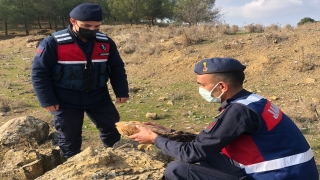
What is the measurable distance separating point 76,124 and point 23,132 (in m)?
1.54

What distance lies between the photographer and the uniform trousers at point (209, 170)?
2.56 metres

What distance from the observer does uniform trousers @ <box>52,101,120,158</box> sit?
153 inches

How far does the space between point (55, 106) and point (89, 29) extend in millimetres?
925

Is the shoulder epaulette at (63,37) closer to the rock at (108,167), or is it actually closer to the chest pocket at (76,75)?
the chest pocket at (76,75)

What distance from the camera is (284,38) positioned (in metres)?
12.5

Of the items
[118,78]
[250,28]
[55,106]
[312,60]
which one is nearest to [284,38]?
[312,60]

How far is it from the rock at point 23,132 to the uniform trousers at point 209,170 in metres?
2.96

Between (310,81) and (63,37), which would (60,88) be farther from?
(310,81)

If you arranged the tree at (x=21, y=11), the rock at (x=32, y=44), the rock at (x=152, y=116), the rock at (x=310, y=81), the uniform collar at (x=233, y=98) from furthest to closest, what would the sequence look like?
the tree at (x=21, y=11) < the rock at (x=32, y=44) < the rock at (x=310, y=81) < the rock at (x=152, y=116) < the uniform collar at (x=233, y=98)

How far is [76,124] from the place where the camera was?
3943mm

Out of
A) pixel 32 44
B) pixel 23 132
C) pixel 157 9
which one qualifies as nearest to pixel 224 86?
pixel 23 132

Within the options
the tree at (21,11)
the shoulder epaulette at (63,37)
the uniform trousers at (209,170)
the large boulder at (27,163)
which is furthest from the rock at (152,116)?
the tree at (21,11)

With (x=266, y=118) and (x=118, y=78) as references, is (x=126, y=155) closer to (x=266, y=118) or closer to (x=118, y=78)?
(x=118, y=78)

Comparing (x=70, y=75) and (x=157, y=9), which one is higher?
(x=157, y=9)
